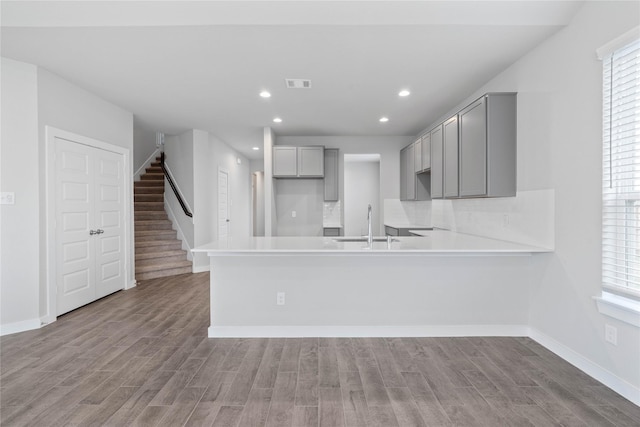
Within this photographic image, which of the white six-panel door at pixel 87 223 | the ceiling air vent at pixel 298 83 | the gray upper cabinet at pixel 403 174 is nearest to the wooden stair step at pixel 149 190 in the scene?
the white six-panel door at pixel 87 223

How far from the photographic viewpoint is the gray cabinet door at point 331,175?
20.0ft

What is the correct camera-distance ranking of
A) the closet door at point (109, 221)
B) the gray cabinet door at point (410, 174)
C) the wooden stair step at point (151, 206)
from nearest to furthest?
1. the closet door at point (109, 221)
2. the gray cabinet door at point (410, 174)
3. the wooden stair step at point (151, 206)

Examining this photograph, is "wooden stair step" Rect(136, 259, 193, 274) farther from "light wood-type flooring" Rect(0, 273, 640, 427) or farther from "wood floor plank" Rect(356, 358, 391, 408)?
"wood floor plank" Rect(356, 358, 391, 408)

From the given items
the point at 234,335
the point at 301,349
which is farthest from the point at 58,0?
the point at 301,349

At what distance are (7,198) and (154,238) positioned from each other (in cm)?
290

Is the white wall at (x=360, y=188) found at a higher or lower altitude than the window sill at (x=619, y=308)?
higher

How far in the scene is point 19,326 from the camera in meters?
3.18

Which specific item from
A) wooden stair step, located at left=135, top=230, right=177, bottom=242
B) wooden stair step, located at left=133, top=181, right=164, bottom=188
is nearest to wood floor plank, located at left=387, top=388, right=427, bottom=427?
wooden stair step, located at left=135, top=230, right=177, bottom=242

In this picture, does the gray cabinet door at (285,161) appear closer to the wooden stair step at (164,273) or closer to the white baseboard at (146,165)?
the wooden stair step at (164,273)

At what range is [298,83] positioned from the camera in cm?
357

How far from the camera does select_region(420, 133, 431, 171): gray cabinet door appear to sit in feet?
14.8

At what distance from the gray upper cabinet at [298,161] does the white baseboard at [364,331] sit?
3193 mm

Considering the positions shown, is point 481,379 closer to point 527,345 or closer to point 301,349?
point 527,345

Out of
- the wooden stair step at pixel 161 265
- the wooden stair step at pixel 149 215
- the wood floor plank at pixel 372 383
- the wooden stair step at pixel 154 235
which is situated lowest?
the wood floor plank at pixel 372 383
